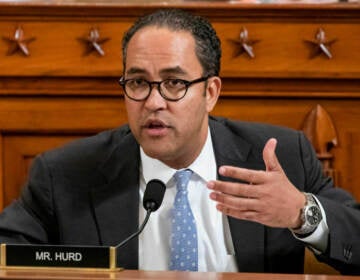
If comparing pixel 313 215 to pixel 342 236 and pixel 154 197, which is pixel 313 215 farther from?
pixel 154 197

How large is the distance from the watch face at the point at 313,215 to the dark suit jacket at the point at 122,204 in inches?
1.9

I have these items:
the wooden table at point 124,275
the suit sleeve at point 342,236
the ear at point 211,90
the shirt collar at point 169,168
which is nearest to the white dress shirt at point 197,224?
the shirt collar at point 169,168

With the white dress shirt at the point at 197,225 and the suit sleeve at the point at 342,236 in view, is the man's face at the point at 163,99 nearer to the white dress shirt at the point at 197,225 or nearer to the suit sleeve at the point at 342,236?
the white dress shirt at the point at 197,225

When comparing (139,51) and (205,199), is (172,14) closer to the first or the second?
(139,51)

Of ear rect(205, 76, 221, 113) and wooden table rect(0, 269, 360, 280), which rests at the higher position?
ear rect(205, 76, 221, 113)

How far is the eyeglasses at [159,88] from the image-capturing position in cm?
172

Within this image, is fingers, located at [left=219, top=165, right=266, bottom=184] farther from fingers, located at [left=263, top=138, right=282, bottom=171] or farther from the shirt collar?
the shirt collar

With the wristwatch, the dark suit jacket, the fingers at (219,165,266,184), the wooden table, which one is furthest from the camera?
the dark suit jacket

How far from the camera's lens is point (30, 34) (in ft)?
7.10

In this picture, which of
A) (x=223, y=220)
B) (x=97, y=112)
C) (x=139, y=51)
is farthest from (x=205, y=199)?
(x=97, y=112)

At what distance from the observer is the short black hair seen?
5.85ft

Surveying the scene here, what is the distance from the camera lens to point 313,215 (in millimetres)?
1644

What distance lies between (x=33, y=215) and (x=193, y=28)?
1.58ft

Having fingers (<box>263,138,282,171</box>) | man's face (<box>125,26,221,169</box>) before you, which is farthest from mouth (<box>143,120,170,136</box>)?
fingers (<box>263,138,282,171</box>)
